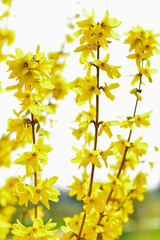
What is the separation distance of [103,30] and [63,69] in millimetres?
1659

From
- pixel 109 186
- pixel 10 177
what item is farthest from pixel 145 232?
pixel 109 186

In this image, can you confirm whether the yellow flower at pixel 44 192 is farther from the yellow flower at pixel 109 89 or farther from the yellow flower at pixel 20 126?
the yellow flower at pixel 109 89

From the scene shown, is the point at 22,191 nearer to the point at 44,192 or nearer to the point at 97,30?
the point at 44,192

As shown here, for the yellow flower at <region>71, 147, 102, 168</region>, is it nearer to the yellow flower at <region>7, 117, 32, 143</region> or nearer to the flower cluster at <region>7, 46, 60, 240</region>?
the flower cluster at <region>7, 46, 60, 240</region>

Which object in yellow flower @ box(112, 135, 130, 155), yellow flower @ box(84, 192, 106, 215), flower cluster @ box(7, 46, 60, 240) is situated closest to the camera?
flower cluster @ box(7, 46, 60, 240)

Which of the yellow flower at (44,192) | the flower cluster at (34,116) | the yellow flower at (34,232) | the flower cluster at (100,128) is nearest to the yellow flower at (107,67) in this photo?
the flower cluster at (100,128)

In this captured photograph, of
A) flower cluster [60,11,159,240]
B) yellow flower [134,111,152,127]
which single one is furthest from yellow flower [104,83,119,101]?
yellow flower [134,111,152,127]

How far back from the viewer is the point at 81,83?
56.8 inches

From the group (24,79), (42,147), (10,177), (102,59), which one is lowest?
(10,177)

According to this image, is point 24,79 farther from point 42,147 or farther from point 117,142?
point 117,142

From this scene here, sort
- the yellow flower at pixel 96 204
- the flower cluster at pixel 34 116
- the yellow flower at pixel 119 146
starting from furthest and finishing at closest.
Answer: the yellow flower at pixel 119 146 < the yellow flower at pixel 96 204 < the flower cluster at pixel 34 116

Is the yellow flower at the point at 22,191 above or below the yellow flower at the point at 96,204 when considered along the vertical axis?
above

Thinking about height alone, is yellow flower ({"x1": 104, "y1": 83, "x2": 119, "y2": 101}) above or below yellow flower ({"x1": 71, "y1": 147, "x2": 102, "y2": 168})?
above

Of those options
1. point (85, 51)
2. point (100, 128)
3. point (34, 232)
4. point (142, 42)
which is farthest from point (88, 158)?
point (142, 42)
